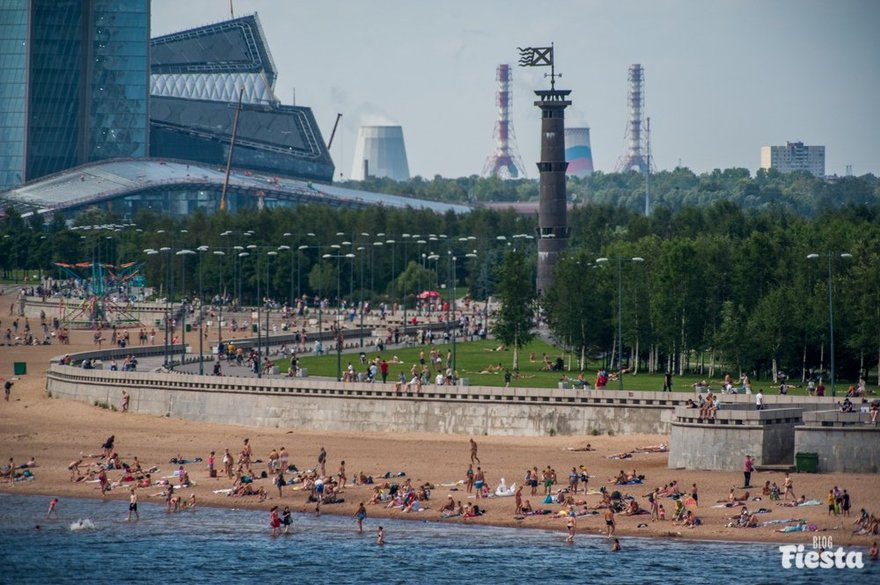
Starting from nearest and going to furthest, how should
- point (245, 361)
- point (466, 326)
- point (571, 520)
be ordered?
point (571, 520), point (245, 361), point (466, 326)

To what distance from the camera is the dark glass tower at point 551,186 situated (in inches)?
5802

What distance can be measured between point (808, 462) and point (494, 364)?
4011 cm

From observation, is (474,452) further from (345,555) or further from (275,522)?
(345,555)

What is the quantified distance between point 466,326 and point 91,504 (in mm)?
63541

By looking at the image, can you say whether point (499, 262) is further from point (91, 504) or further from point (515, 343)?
point (91, 504)

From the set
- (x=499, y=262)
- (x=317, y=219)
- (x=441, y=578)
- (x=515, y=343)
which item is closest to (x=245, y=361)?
(x=515, y=343)

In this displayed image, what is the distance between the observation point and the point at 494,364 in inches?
4313

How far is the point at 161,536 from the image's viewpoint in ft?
224

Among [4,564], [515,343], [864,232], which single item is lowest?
[4,564]

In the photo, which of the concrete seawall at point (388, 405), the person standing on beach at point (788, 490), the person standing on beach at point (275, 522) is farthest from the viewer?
the concrete seawall at point (388, 405)

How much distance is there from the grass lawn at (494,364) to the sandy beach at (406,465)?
40.3ft

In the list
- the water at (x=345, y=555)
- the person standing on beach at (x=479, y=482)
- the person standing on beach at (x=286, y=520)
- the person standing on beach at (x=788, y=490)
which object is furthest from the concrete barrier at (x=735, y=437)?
the person standing on beach at (x=286, y=520)

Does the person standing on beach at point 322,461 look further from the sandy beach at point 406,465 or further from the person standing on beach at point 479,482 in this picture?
the person standing on beach at point 479,482

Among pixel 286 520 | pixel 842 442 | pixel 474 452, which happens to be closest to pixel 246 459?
pixel 474 452
